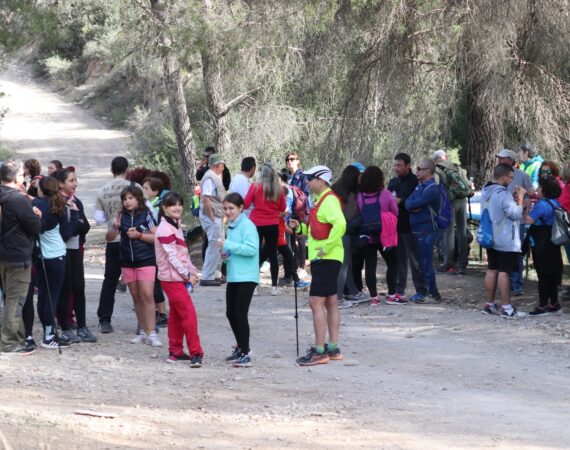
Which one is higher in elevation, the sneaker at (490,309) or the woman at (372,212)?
the woman at (372,212)

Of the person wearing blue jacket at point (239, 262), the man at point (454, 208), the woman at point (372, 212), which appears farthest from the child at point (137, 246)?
the man at point (454, 208)

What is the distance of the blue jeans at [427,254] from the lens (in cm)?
1336

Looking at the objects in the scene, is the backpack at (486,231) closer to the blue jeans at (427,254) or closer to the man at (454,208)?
the blue jeans at (427,254)

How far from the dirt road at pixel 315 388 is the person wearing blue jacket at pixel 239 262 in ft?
1.78

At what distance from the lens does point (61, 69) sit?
5509 centimetres

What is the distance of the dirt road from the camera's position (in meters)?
7.54

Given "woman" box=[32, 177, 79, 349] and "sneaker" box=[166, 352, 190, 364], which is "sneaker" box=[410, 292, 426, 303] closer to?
"sneaker" box=[166, 352, 190, 364]

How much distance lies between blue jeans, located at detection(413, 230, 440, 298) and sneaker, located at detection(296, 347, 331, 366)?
12.3 feet

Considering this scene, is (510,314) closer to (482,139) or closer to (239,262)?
(239,262)

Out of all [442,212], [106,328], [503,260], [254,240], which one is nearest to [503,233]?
[503,260]

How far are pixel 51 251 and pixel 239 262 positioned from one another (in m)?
2.15

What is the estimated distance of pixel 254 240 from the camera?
32.1 ft

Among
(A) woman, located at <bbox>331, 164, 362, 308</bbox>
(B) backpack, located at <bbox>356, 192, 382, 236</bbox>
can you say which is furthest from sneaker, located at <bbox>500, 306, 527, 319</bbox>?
(A) woman, located at <bbox>331, 164, 362, 308</bbox>

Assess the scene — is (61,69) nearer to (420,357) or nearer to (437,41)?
(437,41)
